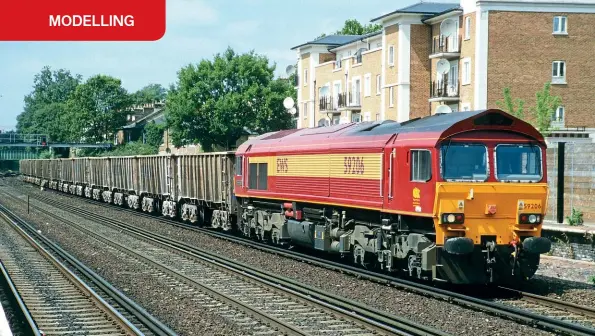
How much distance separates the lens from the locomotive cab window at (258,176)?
25.9 metres

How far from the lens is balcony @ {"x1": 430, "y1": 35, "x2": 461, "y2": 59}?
53031 millimetres

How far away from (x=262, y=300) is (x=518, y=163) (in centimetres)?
575

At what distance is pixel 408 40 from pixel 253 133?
35.0 m

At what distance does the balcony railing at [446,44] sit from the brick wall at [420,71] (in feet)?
2.43

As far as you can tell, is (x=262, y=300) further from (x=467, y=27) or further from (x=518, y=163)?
(x=467, y=27)

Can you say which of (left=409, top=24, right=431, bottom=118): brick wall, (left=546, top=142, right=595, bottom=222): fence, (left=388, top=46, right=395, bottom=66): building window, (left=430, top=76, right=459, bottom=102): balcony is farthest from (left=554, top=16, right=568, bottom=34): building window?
(left=546, top=142, right=595, bottom=222): fence

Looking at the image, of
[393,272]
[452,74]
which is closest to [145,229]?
[393,272]

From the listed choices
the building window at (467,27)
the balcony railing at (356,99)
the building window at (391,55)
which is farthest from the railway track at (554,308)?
the balcony railing at (356,99)

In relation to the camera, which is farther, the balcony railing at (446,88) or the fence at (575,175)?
the balcony railing at (446,88)

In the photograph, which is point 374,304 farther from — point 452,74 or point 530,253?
point 452,74

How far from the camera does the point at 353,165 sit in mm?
19672

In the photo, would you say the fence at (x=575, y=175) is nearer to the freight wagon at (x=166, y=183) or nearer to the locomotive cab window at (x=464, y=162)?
the locomotive cab window at (x=464, y=162)

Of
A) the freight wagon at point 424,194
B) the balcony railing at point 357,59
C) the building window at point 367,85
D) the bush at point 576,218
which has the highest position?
the balcony railing at point 357,59

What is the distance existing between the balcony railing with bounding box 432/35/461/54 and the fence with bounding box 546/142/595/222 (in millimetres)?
27054
